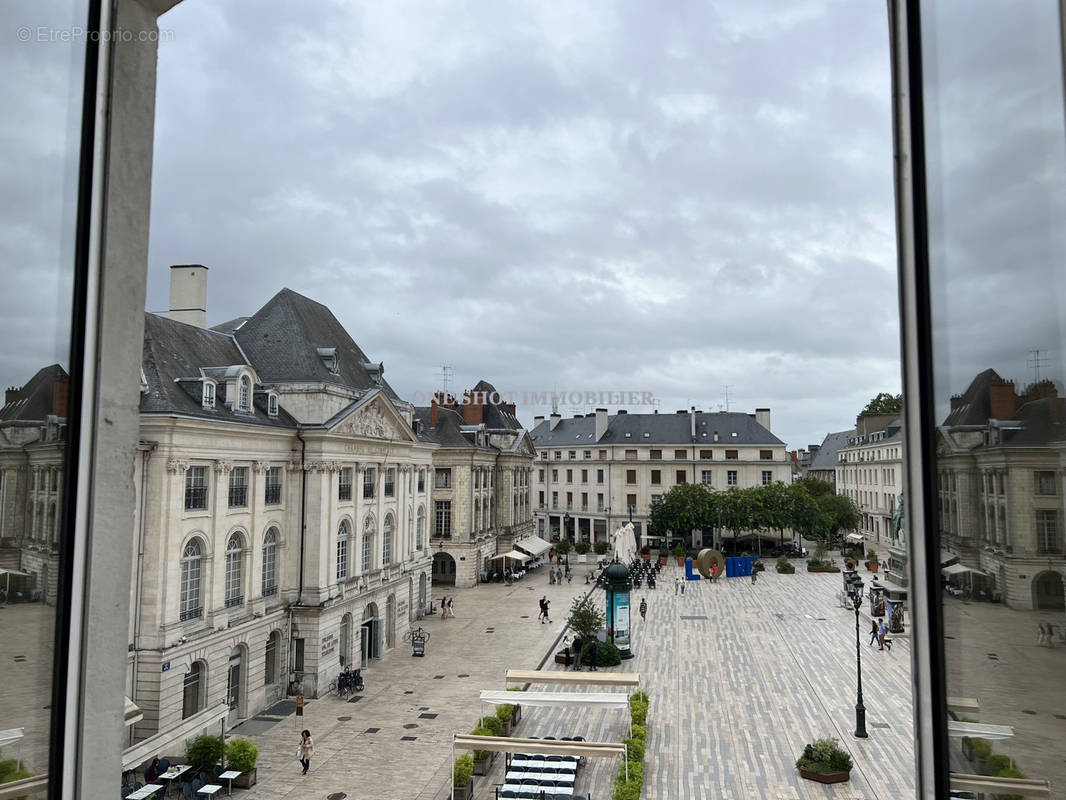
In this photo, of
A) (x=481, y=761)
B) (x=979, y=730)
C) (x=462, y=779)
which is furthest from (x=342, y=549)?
(x=979, y=730)

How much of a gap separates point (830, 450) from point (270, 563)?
235ft

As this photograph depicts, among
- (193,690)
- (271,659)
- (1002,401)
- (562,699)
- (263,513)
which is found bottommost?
(271,659)

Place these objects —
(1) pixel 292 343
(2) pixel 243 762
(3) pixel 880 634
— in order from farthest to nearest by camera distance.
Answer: (3) pixel 880 634
(1) pixel 292 343
(2) pixel 243 762

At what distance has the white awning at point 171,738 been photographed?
1318 centimetres

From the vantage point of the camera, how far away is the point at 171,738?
46.7 ft

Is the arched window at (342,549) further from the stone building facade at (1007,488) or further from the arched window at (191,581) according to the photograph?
the stone building facade at (1007,488)

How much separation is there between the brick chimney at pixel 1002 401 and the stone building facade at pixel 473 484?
118ft

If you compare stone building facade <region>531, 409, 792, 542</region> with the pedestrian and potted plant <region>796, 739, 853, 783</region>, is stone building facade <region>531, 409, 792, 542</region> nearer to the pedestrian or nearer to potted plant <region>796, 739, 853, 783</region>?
potted plant <region>796, 739, 853, 783</region>

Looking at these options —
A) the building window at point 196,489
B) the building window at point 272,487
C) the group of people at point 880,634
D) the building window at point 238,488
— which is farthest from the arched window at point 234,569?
the group of people at point 880,634

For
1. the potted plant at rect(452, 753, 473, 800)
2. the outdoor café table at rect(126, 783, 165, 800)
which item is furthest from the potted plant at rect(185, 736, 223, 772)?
the potted plant at rect(452, 753, 473, 800)

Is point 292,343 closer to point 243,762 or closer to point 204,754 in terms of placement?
point 204,754

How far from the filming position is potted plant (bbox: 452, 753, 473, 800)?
13828 millimetres

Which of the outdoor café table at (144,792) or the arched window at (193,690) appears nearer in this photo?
the outdoor café table at (144,792)

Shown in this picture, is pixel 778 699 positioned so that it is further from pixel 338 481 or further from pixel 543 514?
pixel 543 514
